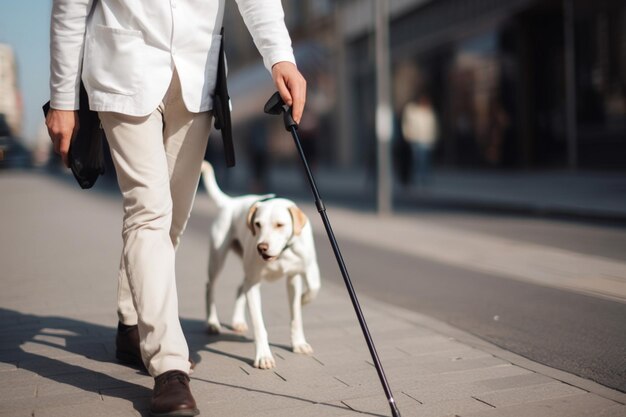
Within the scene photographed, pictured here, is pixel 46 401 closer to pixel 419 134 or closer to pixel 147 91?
pixel 147 91

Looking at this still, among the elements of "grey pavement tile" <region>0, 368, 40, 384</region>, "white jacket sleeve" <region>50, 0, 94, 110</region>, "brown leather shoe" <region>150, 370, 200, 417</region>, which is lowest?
"grey pavement tile" <region>0, 368, 40, 384</region>

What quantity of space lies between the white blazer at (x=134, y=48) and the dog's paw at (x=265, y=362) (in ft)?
3.87

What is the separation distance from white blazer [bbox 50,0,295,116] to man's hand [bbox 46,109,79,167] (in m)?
0.03

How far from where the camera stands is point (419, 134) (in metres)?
16.9

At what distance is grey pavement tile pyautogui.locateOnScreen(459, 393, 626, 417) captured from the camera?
9.11ft

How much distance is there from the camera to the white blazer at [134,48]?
2990mm

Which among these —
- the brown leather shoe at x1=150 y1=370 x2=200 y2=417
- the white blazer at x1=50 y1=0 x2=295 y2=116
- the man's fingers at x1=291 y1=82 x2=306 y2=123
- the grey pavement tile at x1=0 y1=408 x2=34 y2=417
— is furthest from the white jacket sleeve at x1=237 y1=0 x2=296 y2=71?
the grey pavement tile at x1=0 y1=408 x2=34 y2=417

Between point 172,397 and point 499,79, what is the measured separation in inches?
733

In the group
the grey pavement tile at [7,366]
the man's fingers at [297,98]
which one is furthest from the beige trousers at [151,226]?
the grey pavement tile at [7,366]

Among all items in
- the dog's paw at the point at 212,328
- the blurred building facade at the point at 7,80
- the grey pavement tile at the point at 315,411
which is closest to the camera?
the grey pavement tile at the point at 315,411

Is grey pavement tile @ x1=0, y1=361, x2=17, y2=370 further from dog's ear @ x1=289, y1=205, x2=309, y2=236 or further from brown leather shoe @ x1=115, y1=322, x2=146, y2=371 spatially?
dog's ear @ x1=289, y1=205, x2=309, y2=236

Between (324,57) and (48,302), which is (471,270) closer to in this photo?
(48,302)

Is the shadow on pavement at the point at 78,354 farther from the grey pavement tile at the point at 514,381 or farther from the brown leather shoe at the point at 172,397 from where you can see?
the grey pavement tile at the point at 514,381

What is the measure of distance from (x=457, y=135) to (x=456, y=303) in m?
18.1
